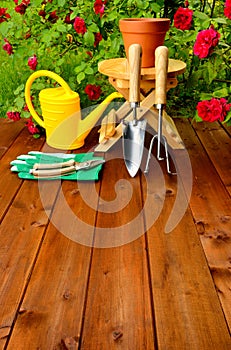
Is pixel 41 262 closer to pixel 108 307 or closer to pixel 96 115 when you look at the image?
pixel 108 307

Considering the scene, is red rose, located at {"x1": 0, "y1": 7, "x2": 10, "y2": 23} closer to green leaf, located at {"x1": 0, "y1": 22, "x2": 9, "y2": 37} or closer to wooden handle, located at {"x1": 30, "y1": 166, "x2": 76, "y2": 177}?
green leaf, located at {"x1": 0, "y1": 22, "x2": 9, "y2": 37}

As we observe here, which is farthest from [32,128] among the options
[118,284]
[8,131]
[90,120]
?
[118,284]

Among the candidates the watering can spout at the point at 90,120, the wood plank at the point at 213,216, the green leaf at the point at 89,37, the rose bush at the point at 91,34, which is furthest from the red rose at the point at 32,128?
the wood plank at the point at 213,216

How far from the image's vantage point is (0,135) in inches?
83.0

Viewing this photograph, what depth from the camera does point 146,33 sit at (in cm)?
159

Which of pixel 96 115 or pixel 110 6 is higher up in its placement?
pixel 110 6

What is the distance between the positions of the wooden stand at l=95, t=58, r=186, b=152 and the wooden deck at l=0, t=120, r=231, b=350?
223mm

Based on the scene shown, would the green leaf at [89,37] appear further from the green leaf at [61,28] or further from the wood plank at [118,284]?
the wood plank at [118,284]

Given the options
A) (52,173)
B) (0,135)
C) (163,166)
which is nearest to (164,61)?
(163,166)

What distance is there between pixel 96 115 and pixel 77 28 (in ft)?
1.31

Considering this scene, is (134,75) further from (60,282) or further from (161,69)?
(60,282)

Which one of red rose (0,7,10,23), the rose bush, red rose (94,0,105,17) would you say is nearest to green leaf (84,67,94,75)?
the rose bush

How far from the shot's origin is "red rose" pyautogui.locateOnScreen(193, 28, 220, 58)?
59.2 inches

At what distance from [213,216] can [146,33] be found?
2.46 feet
